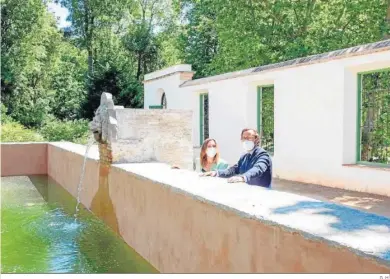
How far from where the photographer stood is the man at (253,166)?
4.78 m

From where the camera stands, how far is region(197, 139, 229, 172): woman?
5910 mm

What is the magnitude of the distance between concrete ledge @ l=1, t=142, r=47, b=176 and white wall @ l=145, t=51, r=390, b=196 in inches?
234

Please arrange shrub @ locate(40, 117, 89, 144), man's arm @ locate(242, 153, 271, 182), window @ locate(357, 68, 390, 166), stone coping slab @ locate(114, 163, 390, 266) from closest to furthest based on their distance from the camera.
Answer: stone coping slab @ locate(114, 163, 390, 266) < man's arm @ locate(242, 153, 271, 182) < window @ locate(357, 68, 390, 166) < shrub @ locate(40, 117, 89, 144)

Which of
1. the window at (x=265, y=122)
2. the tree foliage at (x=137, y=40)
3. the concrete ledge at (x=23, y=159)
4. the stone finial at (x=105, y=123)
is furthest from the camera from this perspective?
the tree foliage at (x=137, y=40)

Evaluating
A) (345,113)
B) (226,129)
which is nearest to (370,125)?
(345,113)

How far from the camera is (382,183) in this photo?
767cm

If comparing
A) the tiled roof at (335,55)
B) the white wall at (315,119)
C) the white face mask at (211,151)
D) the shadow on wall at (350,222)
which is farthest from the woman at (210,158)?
the tiled roof at (335,55)

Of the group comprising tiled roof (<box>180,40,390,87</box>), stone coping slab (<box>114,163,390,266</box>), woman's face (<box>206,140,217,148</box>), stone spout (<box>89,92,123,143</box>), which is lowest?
stone coping slab (<box>114,163,390,266</box>)

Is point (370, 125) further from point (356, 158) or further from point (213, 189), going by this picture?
point (213, 189)

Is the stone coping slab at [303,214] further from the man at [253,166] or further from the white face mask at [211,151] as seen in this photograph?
the white face mask at [211,151]

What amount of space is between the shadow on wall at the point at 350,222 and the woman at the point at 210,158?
8.10 feet

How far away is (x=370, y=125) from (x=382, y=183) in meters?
1.50

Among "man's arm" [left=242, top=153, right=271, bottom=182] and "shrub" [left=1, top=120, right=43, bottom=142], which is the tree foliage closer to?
"man's arm" [left=242, top=153, right=271, bottom=182]

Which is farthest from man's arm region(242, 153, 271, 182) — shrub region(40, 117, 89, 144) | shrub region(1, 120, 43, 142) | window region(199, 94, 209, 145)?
shrub region(40, 117, 89, 144)
